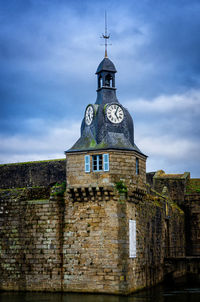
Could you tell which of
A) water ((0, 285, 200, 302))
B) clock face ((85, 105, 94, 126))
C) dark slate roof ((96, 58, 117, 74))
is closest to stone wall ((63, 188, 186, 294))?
water ((0, 285, 200, 302))

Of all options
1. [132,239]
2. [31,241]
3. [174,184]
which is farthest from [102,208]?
[174,184]

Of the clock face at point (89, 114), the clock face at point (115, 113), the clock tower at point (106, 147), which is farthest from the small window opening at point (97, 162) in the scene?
the clock face at point (89, 114)

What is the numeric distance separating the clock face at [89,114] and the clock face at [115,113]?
1.11m

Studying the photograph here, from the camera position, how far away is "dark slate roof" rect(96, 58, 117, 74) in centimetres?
Answer: 2953

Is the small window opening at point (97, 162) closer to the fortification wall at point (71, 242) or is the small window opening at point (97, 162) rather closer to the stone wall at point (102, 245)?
the fortification wall at point (71, 242)

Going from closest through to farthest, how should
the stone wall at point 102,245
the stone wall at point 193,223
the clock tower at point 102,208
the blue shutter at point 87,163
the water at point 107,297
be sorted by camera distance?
the water at point 107,297
the stone wall at point 102,245
the clock tower at point 102,208
the blue shutter at point 87,163
the stone wall at point 193,223

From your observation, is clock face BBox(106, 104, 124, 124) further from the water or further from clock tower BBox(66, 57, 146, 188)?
the water

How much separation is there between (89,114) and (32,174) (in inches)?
496

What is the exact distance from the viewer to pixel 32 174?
129ft

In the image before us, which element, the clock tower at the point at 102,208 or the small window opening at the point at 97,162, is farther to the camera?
the small window opening at the point at 97,162

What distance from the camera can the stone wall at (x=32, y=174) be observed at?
126 ft

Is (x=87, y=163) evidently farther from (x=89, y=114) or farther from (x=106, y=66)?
(x=106, y=66)

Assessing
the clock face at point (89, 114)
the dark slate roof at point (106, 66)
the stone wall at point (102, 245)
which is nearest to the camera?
the stone wall at point (102, 245)

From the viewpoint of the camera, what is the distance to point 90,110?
28.8 metres
